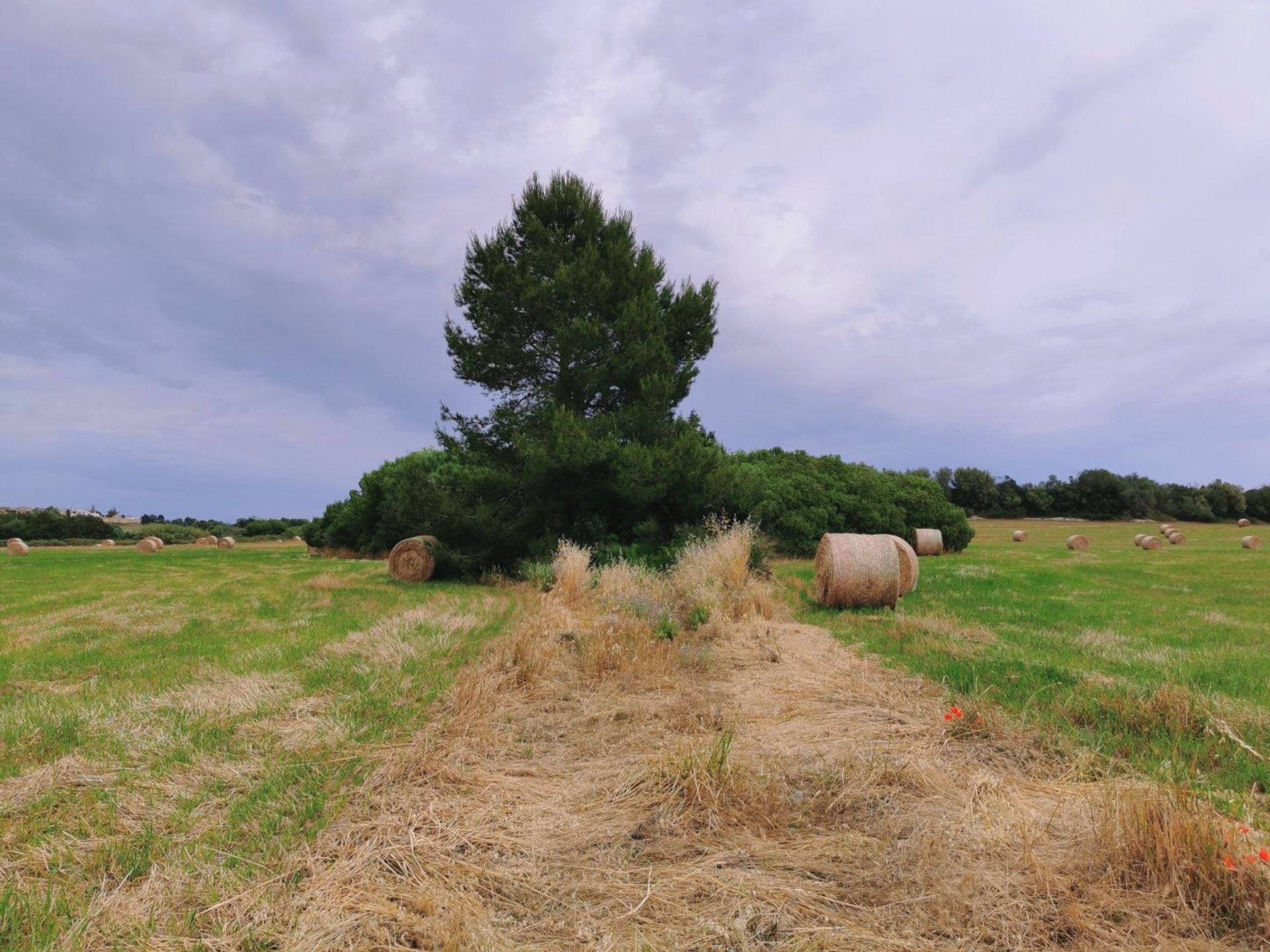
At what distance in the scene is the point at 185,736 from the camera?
4.20 metres

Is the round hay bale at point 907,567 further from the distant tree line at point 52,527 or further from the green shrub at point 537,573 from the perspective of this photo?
the distant tree line at point 52,527

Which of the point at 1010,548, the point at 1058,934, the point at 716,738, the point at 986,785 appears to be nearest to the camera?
the point at 1058,934

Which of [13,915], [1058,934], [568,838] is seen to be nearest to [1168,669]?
[1058,934]

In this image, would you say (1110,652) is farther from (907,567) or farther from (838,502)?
(838,502)

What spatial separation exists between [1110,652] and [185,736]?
8301mm

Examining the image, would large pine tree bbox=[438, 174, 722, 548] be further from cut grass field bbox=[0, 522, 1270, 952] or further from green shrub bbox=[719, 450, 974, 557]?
cut grass field bbox=[0, 522, 1270, 952]

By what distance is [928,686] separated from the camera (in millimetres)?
5484

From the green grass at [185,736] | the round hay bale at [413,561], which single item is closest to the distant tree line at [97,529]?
the round hay bale at [413,561]

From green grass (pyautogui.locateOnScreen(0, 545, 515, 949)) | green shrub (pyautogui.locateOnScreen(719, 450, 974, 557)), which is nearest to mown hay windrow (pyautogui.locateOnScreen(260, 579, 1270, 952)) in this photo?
green grass (pyautogui.locateOnScreen(0, 545, 515, 949))

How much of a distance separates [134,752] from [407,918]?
274 centimetres

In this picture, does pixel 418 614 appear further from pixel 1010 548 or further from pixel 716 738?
pixel 1010 548

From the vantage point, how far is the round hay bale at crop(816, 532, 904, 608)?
1001cm

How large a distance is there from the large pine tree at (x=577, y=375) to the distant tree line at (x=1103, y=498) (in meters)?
44.6

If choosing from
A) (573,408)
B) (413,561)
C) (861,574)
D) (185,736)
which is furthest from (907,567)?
(413,561)
